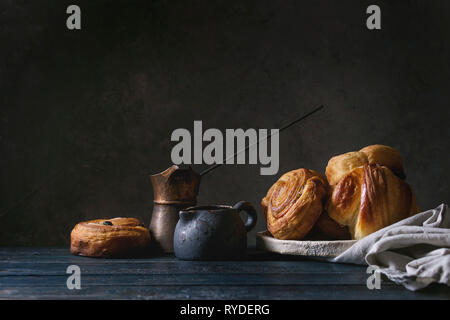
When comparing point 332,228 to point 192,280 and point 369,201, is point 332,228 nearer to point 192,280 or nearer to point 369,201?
point 369,201

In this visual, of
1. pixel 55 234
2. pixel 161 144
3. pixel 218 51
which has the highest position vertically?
pixel 218 51

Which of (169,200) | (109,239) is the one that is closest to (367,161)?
(169,200)

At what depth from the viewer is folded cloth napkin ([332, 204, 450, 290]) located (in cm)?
98

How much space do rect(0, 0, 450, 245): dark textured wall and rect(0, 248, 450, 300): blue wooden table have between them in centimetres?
81

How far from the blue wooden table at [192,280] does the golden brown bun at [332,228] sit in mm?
95

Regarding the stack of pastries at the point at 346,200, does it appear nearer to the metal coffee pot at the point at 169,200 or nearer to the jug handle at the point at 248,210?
the jug handle at the point at 248,210

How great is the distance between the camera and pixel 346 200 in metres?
1.31

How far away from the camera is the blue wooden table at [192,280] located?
0.96 m

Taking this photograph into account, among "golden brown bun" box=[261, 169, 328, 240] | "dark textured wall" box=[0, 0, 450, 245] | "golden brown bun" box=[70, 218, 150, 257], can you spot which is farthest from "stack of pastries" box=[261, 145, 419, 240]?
"dark textured wall" box=[0, 0, 450, 245]

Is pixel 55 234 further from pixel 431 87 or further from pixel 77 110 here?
pixel 431 87

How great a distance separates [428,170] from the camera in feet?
7.34

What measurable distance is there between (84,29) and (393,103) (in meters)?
1.61

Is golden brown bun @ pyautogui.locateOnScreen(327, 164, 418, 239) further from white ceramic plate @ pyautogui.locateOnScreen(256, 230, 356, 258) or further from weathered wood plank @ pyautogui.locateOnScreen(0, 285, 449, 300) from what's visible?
weathered wood plank @ pyautogui.locateOnScreen(0, 285, 449, 300)
